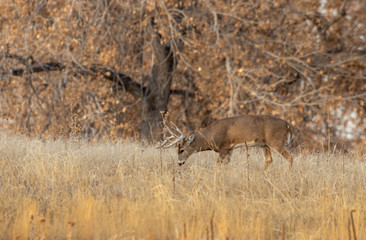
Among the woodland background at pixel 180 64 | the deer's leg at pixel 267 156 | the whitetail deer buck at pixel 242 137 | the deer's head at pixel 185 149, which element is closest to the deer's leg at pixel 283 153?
the whitetail deer buck at pixel 242 137

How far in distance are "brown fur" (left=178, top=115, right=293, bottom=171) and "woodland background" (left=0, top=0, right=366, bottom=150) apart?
312cm

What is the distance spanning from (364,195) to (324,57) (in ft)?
28.1

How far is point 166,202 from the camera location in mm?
5453

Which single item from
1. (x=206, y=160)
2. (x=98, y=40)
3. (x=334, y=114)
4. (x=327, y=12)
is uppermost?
(x=327, y=12)

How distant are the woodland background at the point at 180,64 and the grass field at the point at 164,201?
513 cm

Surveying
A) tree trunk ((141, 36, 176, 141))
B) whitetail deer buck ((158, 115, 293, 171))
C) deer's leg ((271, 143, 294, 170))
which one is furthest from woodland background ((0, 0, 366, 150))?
deer's leg ((271, 143, 294, 170))

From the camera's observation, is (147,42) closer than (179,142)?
No

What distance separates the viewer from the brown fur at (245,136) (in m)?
8.88

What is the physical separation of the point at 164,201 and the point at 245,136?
3902 millimetres

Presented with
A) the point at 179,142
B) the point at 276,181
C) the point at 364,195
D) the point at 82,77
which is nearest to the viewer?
the point at 364,195

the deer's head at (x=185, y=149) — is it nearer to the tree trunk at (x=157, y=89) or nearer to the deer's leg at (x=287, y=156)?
Answer: the deer's leg at (x=287, y=156)

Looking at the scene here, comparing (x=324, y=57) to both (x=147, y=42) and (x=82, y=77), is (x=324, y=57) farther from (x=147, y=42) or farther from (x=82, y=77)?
(x=82, y=77)

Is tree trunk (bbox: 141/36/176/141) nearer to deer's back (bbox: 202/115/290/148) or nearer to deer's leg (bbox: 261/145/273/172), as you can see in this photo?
deer's back (bbox: 202/115/290/148)

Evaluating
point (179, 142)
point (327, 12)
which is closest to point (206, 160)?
point (179, 142)
